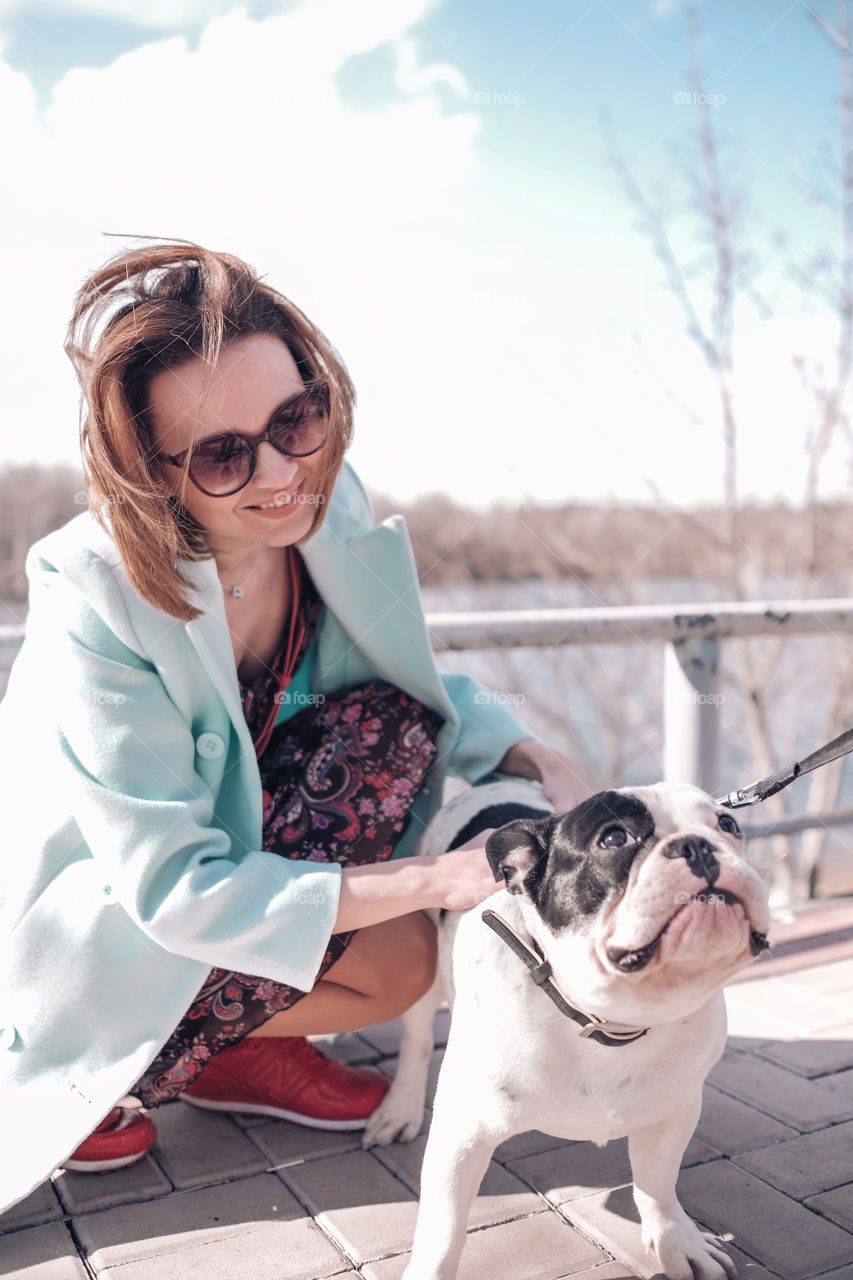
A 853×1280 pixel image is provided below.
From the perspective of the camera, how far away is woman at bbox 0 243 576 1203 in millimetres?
1825

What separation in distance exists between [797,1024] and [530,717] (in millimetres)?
5405

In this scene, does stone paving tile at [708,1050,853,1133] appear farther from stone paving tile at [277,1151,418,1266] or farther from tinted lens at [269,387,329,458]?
tinted lens at [269,387,329,458]

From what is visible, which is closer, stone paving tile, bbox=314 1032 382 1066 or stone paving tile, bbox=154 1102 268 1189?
stone paving tile, bbox=154 1102 268 1189

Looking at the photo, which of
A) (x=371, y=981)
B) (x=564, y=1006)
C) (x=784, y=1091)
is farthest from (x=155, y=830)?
(x=784, y=1091)

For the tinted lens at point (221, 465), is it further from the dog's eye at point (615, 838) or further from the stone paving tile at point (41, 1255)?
the stone paving tile at point (41, 1255)

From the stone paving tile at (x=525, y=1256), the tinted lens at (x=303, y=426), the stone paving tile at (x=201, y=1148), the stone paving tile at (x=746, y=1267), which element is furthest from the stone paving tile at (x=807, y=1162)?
the tinted lens at (x=303, y=426)

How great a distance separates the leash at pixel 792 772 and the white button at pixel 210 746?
94 cm

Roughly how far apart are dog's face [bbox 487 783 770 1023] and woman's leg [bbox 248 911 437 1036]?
0.59 metres

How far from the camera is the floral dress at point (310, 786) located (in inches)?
82.3

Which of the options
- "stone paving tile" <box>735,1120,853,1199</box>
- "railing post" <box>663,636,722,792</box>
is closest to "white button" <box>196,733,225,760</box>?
"stone paving tile" <box>735,1120,853,1199</box>

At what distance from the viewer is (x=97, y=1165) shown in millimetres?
2080

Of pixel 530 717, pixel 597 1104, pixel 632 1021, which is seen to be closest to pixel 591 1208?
pixel 597 1104

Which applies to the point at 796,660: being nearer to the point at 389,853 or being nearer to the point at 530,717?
the point at 530,717

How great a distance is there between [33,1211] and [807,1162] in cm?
150
